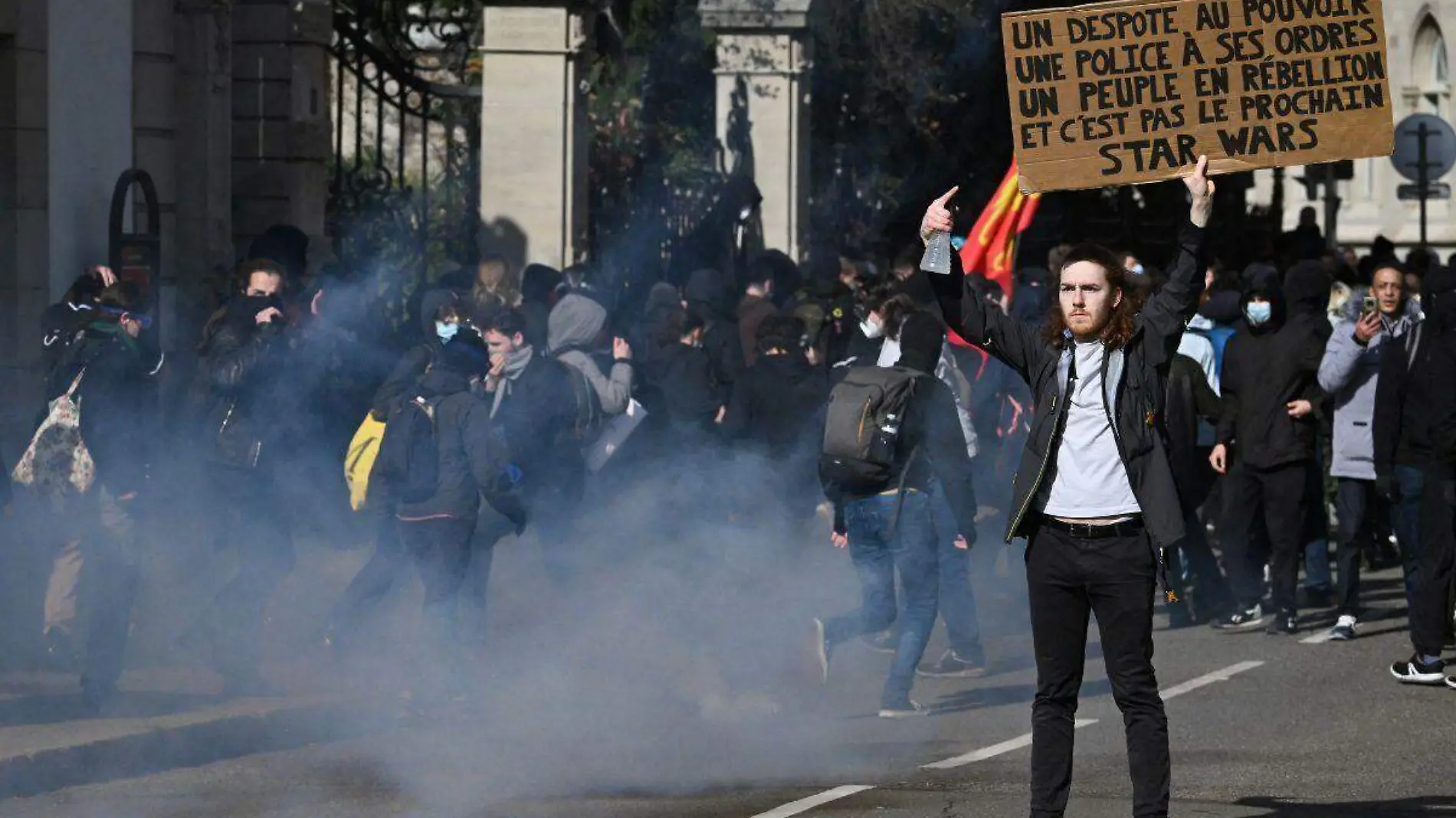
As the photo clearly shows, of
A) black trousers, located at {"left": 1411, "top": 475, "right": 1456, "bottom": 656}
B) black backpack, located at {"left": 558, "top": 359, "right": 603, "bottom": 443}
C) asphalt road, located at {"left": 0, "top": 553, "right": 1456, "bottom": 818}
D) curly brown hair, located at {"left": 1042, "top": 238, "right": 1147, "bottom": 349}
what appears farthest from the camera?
black backpack, located at {"left": 558, "top": 359, "right": 603, "bottom": 443}

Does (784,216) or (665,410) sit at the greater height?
(784,216)

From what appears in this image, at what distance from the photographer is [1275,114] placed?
757 centimetres

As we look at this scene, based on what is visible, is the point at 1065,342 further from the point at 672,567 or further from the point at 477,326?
the point at 672,567

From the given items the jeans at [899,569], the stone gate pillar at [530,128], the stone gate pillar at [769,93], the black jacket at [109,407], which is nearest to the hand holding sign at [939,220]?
the jeans at [899,569]

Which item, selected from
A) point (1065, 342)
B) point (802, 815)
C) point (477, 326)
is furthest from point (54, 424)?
point (1065, 342)

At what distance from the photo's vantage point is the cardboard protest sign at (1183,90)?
754 centimetres

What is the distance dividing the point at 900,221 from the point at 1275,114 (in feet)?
54.4

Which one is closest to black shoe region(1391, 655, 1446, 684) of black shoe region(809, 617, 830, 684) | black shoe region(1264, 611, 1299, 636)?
black shoe region(1264, 611, 1299, 636)

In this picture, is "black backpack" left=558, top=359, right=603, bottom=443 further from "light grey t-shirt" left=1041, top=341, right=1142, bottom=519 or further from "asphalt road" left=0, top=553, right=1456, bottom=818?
"light grey t-shirt" left=1041, top=341, right=1142, bottom=519

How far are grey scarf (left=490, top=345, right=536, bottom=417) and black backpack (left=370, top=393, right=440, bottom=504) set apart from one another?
1659 mm

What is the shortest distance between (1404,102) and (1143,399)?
124 feet

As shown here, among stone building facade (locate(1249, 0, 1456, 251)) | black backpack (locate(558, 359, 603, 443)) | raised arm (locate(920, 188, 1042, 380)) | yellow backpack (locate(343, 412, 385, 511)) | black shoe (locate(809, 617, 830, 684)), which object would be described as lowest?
black shoe (locate(809, 617, 830, 684))

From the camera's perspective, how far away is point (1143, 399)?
7.33m

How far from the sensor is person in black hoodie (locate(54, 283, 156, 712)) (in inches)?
393
